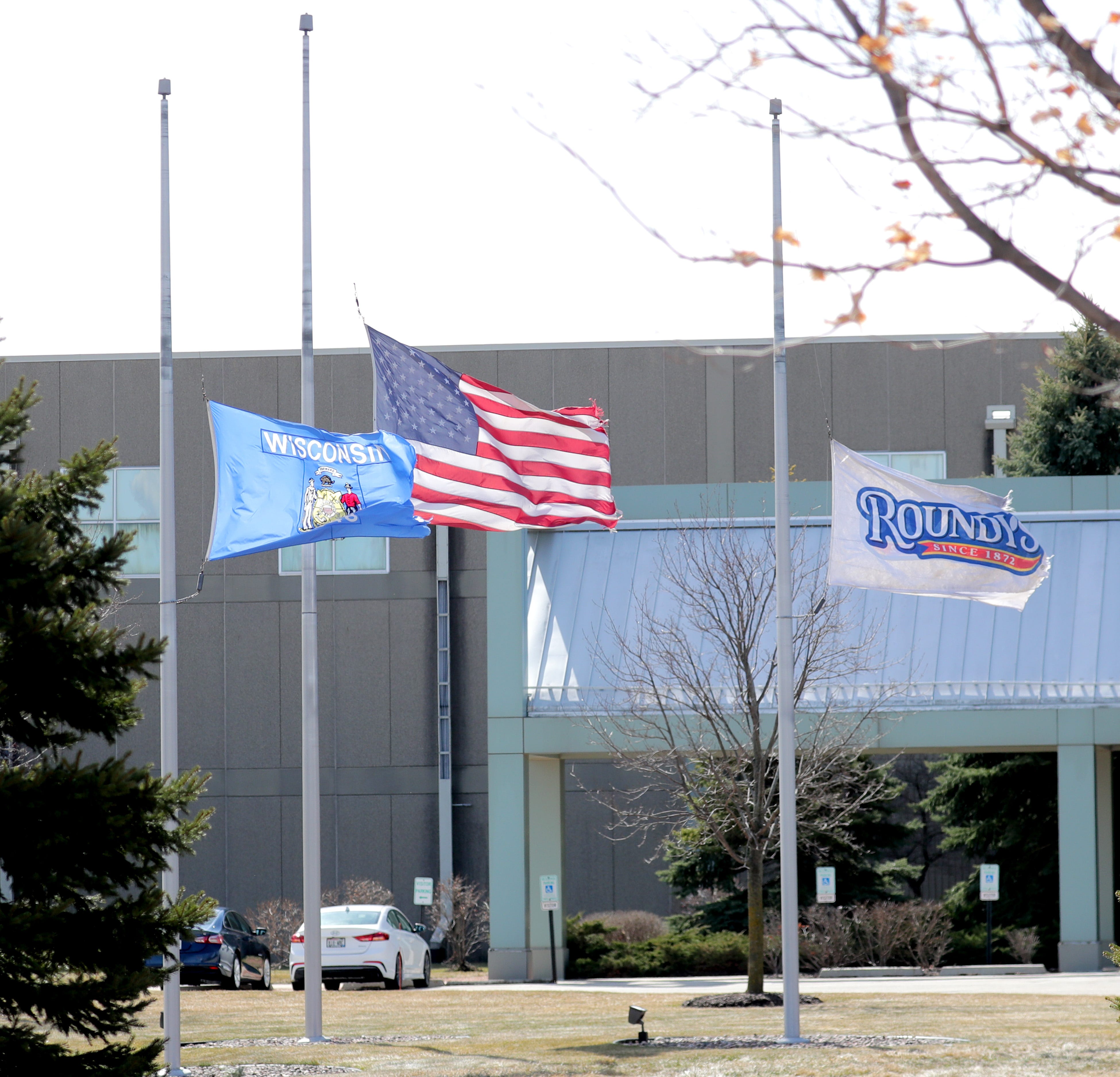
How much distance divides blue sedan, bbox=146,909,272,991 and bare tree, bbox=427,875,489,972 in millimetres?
7722

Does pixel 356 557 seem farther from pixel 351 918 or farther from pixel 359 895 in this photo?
pixel 351 918

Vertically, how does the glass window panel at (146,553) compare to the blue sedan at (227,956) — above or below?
above

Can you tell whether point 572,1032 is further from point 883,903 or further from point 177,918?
point 883,903

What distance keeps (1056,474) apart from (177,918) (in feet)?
97.2

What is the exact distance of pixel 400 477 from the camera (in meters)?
16.0

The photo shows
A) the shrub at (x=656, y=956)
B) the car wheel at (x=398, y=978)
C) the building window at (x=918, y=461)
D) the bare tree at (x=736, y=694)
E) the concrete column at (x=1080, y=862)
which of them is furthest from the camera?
the building window at (x=918, y=461)

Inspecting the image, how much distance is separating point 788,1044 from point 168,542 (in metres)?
7.00

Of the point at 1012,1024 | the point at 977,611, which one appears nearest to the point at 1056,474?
the point at 977,611

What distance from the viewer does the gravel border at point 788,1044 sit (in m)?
14.6

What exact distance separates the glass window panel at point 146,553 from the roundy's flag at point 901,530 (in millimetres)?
24402

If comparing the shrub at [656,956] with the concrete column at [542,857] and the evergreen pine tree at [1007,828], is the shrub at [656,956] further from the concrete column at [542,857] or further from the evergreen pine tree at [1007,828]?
the evergreen pine tree at [1007,828]

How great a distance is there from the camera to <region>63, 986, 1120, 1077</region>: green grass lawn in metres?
13.2

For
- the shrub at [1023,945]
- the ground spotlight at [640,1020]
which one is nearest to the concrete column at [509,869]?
Answer: the shrub at [1023,945]

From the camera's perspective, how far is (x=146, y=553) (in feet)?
129
